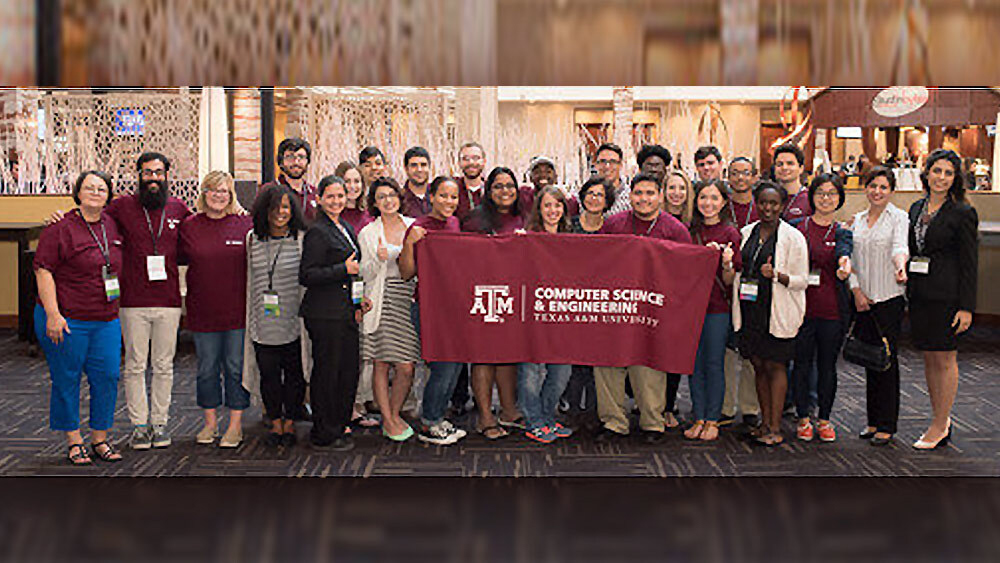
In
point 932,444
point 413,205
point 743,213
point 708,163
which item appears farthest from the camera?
point 708,163

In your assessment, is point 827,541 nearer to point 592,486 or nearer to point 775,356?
point 592,486

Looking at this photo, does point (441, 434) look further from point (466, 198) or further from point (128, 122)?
point (128, 122)

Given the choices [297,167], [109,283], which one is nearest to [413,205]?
[297,167]

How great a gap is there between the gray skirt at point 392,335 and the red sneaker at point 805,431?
189 centimetres

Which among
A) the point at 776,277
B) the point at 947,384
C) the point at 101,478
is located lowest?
the point at 101,478

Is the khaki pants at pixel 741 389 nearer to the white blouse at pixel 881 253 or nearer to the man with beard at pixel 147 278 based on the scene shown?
the white blouse at pixel 881 253

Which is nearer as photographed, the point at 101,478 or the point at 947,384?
the point at 101,478

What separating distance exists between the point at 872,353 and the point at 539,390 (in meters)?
1.56

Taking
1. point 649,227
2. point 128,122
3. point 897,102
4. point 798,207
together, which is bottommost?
point 649,227

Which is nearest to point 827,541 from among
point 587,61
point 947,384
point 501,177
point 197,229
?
point 947,384

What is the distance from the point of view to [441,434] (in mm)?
4160

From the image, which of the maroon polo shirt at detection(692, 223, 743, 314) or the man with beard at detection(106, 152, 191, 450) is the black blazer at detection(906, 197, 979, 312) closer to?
the maroon polo shirt at detection(692, 223, 743, 314)

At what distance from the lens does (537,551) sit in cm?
275

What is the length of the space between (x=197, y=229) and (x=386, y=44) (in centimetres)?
365
